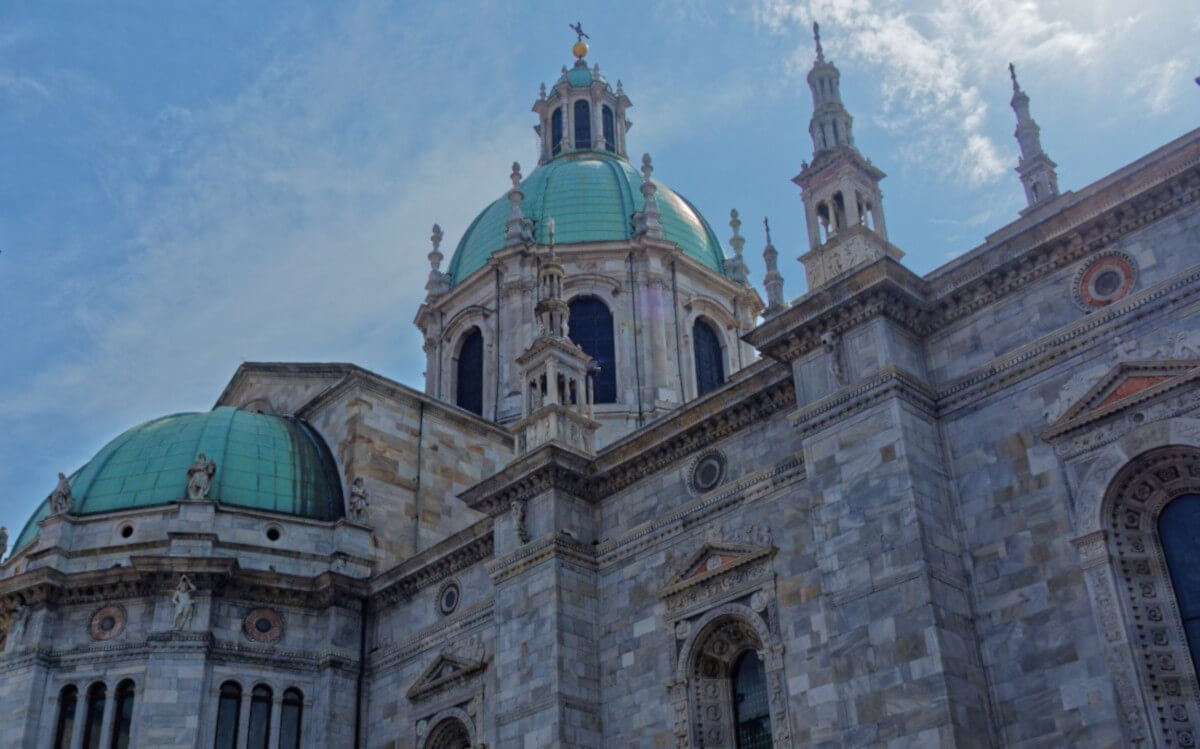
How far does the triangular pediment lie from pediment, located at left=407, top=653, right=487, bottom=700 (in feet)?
18.9

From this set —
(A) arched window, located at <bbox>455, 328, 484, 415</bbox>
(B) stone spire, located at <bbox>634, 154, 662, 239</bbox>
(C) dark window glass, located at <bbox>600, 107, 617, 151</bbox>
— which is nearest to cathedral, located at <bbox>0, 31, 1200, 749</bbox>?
(A) arched window, located at <bbox>455, 328, 484, 415</bbox>

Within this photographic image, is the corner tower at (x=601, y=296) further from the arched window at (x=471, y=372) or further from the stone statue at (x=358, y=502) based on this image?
the stone statue at (x=358, y=502)

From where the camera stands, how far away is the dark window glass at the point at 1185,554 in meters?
17.9

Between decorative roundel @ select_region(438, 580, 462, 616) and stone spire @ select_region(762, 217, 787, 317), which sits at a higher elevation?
stone spire @ select_region(762, 217, 787, 317)

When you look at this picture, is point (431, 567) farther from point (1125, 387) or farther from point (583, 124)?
point (583, 124)

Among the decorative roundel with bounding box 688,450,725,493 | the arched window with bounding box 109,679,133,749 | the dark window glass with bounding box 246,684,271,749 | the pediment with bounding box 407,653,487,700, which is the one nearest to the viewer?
the decorative roundel with bounding box 688,450,725,493

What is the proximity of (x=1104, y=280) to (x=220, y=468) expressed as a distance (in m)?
23.0

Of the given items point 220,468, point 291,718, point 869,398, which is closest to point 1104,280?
point 869,398

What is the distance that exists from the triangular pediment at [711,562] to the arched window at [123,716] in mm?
13510

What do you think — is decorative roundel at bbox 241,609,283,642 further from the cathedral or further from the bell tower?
the bell tower

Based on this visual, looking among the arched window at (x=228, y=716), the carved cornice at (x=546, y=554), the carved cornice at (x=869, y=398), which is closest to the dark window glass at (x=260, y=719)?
the arched window at (x=228, y=716)

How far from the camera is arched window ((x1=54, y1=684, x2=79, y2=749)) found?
98.1 feet

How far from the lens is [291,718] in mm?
31047

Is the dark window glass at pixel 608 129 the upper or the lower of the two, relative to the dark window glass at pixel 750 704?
upper
